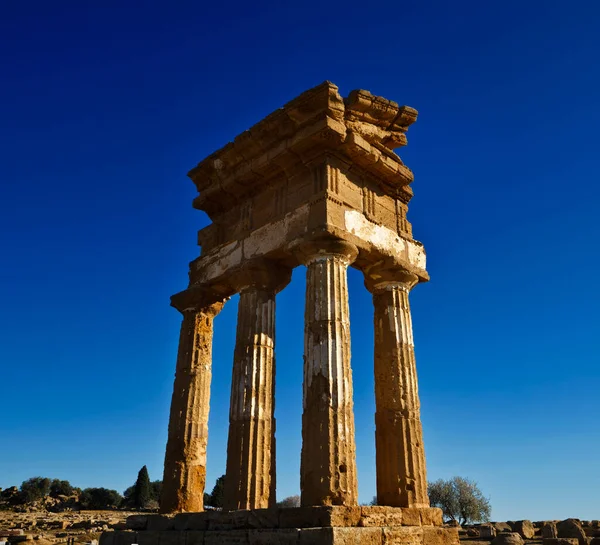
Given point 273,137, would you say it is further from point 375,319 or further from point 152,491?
point 152,491

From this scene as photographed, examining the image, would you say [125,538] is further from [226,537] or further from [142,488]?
[142,488]

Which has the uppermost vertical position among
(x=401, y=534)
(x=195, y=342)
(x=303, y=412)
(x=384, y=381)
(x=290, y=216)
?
(x=290, y=216)

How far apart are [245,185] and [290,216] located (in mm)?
2159

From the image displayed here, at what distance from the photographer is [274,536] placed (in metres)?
8.95

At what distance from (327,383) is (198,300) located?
5024mm

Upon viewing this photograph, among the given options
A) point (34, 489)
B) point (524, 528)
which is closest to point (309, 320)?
point (524, 528)

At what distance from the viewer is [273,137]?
13023 millimetres

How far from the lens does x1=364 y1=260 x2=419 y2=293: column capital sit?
42.3 feet

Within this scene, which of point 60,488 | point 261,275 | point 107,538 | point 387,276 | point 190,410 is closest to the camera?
point 107,538


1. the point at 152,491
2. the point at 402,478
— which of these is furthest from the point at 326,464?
the point at 152,491

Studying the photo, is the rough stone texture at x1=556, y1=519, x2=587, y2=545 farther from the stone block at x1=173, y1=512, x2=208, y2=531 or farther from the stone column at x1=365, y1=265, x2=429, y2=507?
the stone block at x1=173, y1=512, x2=208, y2=531

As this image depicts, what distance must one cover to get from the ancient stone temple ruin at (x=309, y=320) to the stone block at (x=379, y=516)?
3 cm

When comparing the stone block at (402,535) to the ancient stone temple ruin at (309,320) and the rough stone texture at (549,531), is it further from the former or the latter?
the rough stone texture at (549,531)

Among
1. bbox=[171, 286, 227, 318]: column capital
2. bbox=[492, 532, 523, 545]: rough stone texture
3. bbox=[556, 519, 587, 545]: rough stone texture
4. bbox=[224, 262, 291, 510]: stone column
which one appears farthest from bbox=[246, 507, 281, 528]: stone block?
bbox=[556, 519, 587, 545]: rough stone texture
